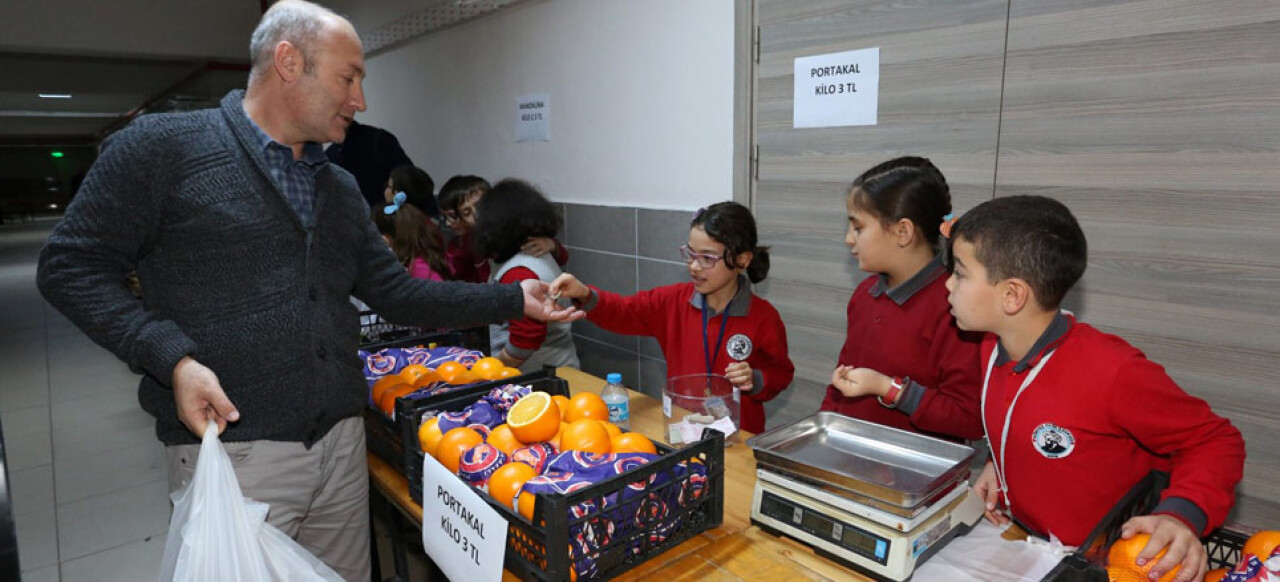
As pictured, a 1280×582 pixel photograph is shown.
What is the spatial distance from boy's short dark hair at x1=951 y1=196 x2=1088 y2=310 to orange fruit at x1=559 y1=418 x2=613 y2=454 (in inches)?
31.7

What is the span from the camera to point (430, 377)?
5.90 ft

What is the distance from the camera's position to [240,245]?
55.0 inches

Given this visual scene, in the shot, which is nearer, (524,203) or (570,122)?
(524,203)

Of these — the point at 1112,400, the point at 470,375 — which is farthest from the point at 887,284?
the point at 470,375

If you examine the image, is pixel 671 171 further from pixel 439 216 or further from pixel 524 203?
pixel 439 216

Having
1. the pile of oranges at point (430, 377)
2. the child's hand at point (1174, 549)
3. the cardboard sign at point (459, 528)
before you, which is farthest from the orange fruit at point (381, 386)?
the child's hand at point (1174, 549)

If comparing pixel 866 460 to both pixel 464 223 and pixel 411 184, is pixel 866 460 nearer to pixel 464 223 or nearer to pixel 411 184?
pixel 464 223

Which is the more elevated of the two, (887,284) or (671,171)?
(671,171)

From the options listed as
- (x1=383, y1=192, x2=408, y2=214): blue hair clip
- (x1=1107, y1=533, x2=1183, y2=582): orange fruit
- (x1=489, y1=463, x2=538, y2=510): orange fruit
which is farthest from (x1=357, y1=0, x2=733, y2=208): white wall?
(x1=1107, y1=533, x2=1183, y2=582): orange fruit

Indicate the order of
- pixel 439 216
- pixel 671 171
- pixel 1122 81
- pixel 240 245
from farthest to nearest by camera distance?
pixel 439 216
pixel 671 171
pixel 1122 81
pixel 240 245

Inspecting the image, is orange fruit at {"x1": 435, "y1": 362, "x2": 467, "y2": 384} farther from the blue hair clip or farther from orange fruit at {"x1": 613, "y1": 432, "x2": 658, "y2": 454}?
the blue hair clip

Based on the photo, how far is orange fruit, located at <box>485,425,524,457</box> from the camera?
134cm

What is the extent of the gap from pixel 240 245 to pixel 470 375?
620 millimetres

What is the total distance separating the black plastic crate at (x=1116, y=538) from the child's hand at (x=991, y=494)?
18cm
